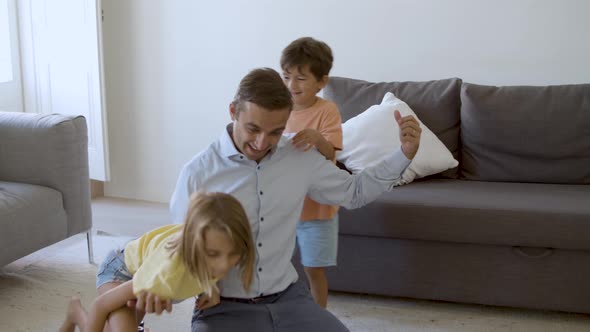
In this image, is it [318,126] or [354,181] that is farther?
[318,126]

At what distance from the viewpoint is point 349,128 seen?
320 centimetres

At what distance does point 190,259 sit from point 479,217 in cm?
140

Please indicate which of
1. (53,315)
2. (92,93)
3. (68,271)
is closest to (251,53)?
(92,93)

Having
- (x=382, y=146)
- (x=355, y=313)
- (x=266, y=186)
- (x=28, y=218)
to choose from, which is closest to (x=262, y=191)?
(x=266, y=186)

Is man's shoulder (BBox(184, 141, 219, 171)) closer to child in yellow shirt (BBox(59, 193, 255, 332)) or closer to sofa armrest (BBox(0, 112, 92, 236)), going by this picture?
child in yellow shirt (BBox(59, 193, 255, 332))

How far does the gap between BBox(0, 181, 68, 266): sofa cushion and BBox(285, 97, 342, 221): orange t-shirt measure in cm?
116

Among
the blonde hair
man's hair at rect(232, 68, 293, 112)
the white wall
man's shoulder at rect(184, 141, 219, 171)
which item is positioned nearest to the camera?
the blonde hair

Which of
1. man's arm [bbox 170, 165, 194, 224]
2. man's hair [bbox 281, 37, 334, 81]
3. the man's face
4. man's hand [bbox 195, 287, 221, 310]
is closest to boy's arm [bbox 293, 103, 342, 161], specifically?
man's hair [bbox 281, 37, 334, 81]

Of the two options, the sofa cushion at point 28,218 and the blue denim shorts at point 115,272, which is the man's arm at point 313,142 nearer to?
the blue denim shorts at point 115,272

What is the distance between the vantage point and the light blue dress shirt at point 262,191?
6.32 feet

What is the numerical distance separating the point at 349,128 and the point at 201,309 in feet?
4.89

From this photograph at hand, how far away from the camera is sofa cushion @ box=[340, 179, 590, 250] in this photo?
265cm

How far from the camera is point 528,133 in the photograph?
10.3 feet

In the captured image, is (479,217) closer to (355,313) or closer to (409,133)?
(355,313)
